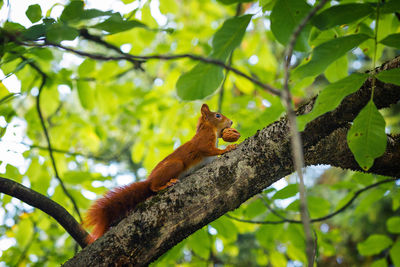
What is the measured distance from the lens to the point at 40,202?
69.5 inches

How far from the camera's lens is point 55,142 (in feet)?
12.7

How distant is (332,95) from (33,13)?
4.77ft

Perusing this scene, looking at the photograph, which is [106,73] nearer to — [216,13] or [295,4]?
[216,13]

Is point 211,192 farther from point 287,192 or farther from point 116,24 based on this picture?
point 116,24

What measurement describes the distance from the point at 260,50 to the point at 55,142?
3.09 m

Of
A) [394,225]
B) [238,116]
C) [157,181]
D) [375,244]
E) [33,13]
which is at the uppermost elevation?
[238,116]

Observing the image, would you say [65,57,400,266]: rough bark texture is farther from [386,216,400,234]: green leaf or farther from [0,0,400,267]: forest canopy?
[386,216,400,234]: green leaf

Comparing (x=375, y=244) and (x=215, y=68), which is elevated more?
(x=215, y=68)

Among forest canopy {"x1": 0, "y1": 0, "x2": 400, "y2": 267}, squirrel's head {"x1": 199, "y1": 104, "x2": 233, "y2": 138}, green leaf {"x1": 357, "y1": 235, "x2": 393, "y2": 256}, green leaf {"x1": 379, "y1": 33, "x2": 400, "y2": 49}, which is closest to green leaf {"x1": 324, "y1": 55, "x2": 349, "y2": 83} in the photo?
forest canopy {"x1": 0, "y1": 0, "x2": 400, "y2": 267}

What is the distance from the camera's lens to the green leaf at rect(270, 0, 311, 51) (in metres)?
1.39

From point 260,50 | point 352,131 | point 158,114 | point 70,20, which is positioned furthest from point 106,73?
point 352,131

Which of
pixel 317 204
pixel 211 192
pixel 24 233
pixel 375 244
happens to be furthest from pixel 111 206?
pixel 375 244

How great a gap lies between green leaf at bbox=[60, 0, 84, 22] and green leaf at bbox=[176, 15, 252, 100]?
0.55 m

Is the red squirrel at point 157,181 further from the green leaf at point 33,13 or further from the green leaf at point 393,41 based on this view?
the green leaf at point 33,13
